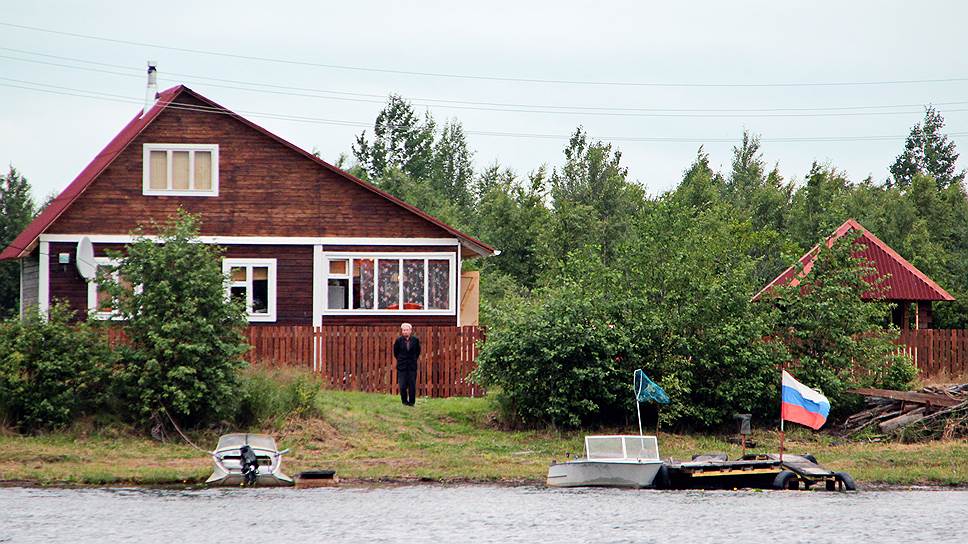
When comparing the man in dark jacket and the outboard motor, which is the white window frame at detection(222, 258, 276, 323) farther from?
the outboard motor

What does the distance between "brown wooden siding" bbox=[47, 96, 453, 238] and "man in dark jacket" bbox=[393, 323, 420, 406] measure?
5.31 meters

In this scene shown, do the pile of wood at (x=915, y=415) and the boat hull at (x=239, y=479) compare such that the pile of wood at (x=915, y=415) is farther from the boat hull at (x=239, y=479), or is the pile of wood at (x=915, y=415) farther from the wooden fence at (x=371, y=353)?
the boat hull at (x=239, y=479)

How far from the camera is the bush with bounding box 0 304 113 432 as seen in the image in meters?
26.3

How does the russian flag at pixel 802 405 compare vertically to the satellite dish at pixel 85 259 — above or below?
below

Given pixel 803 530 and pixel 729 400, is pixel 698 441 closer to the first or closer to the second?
pixel 729 400

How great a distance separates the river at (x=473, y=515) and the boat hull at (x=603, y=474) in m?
0.21

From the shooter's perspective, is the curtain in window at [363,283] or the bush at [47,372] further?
the curtain in window at [363,283]

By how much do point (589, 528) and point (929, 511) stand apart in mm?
5640

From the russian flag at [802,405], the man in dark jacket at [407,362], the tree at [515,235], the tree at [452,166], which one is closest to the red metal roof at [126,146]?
the man in dark jacket at [407,362]

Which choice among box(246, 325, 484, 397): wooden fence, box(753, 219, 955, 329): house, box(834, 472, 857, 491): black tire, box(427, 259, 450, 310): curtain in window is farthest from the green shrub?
box(753, 219, 955, 329): house

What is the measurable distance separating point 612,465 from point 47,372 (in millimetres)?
10804

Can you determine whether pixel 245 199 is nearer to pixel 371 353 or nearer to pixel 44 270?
pixel 44 270

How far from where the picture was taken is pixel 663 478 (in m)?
Result: 24.0

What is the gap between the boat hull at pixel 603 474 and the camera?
938 inches
